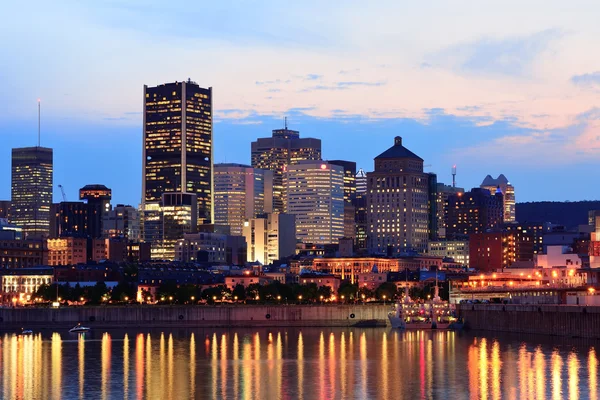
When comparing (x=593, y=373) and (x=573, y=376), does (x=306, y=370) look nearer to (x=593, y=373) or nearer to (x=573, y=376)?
(x=573, y=376)

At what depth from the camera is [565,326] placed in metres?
190

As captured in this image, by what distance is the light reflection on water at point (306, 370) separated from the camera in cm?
11781

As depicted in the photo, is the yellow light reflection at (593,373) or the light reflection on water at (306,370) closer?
the yellow light reflection at (593,373)

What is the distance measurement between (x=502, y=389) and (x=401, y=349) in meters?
53.9

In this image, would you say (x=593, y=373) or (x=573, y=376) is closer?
(x=573, y=376)

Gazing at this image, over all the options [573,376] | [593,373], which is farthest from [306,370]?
[593,373]

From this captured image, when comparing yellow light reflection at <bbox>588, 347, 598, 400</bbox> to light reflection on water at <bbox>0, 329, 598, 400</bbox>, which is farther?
light reflection on water at <bbox>0, 329, 598, 400</bbox>

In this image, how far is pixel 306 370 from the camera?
139 meters

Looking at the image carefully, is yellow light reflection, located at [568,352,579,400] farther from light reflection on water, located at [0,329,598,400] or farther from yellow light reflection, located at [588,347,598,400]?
yellow light reflection, located at [588,347,598,400]

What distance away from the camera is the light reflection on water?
387ft

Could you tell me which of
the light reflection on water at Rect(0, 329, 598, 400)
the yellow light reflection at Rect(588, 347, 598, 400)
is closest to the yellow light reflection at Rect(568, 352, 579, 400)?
the light reflection on water at Rect(0, 329, 598, 400)

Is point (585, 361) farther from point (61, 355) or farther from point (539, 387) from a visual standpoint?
point (61, 355)

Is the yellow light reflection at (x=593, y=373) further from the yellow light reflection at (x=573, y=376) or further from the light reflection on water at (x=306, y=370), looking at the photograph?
the yellow light reflection at (x=573, y=376)

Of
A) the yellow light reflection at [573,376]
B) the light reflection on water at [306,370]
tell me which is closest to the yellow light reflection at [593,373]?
the light reflection on water at [306,370]
